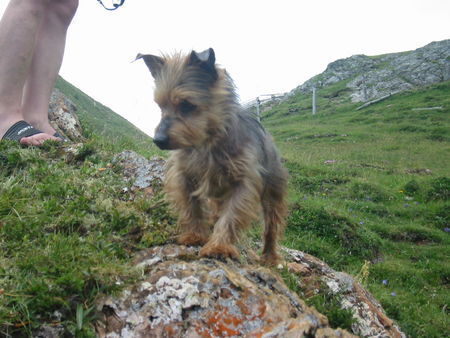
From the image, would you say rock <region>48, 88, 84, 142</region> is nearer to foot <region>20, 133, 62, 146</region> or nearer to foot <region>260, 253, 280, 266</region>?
foot <region>20, 133, 62, 146</region>

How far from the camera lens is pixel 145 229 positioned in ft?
11.7

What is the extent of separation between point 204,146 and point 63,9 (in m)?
3.14

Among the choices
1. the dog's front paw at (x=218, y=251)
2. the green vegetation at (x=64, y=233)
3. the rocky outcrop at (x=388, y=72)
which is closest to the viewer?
the green vegetation at (x=64, y=233)

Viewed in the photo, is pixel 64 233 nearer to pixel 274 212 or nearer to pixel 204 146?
pixel 204 146

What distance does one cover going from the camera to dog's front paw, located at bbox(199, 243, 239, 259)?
10.9 ft

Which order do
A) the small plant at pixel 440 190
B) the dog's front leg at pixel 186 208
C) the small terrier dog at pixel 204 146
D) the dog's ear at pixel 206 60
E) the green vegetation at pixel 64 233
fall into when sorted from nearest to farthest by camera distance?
the green vegetation at pixel 64 233 → the dog's front leg at pixel 186 208 → the small terrier dog at pixel 204 146 → the dog's ear at pixel 206 60 → the small plant at pixel 440 190

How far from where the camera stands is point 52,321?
2242mm

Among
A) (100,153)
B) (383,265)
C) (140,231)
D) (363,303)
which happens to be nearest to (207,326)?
(140,231)

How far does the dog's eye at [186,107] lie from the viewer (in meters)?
4.00

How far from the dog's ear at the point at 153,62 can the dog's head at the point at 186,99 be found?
0.12 m

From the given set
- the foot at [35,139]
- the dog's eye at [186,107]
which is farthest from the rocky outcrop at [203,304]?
the foot at [35,139]

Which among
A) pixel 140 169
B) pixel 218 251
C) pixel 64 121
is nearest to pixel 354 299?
pixel 218 251

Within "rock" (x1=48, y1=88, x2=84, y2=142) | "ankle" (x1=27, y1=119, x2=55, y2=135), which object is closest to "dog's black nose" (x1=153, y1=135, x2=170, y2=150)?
"ankle" (x1=27, y1=119, x2=55, y2=135)

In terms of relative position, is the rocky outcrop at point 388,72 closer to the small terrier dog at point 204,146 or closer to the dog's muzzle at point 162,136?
the small terrier dog at point 204,146
